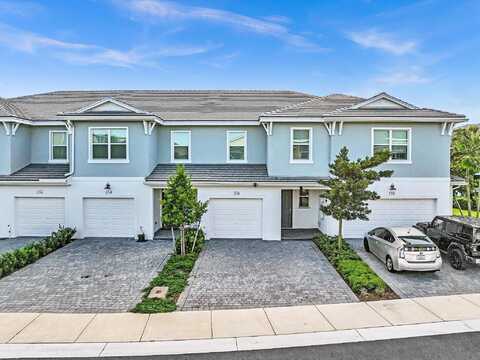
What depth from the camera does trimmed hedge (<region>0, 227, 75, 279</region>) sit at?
412 inches

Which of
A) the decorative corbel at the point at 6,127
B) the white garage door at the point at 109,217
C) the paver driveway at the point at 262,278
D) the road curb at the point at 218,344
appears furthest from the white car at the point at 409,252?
the decorative corbel at the point at 6,127

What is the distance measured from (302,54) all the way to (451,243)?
57.2 ft

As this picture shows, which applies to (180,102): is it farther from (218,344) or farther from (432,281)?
(432,281)

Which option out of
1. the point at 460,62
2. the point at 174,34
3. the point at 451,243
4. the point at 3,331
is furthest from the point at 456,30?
the point at 3,331

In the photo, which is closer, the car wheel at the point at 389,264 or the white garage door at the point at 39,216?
the car wheel at the point at 389,264

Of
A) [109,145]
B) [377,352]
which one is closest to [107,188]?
[109,145]

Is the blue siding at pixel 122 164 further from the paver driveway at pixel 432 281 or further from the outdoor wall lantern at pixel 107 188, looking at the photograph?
the paver driveway at pixel 432 281

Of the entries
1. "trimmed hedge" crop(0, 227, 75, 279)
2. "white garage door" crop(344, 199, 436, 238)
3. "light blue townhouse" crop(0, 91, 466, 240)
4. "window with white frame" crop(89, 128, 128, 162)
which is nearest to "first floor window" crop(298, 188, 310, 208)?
"light blue townhouse" crop(0, 91, 466, 240)

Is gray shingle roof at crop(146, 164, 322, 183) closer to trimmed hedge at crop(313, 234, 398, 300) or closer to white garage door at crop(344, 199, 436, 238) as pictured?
white garage door at crop(344, 199, 436, 238)

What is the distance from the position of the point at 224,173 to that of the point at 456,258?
10362mm

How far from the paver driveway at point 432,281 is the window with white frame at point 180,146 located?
34.4ft

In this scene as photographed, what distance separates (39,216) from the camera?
1530cm

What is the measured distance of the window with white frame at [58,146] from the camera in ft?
54.3

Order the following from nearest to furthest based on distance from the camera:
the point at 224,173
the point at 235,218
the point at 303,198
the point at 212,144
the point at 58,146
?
1. the point at 235,218
2. the point at 224,173
3. the point at 212,144
4. the point at 58,146
5. the point at 303,198
